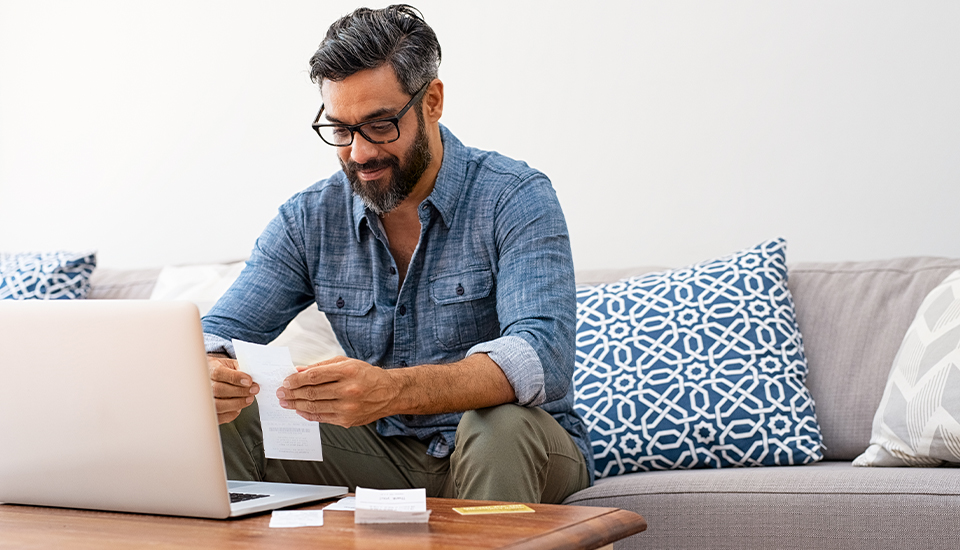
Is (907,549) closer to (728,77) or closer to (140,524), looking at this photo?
(140,524)

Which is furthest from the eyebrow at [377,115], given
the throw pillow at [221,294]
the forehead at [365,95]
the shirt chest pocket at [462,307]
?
the throw pillow at [221,294]

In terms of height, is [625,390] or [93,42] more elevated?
[93,42]

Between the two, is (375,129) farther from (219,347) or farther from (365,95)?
(219,347)

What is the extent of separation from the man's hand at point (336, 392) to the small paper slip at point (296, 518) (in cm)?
15

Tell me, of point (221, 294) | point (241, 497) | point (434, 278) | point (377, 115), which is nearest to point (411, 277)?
point (434, 278)

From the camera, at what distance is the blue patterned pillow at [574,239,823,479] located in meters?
1.72

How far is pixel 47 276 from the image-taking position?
2287mm

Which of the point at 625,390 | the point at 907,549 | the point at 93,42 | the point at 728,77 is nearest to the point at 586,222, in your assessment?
the point at 728,77

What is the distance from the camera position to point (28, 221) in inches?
117

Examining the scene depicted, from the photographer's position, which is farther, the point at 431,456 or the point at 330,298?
the point at 330,298

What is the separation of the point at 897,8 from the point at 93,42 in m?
2.27

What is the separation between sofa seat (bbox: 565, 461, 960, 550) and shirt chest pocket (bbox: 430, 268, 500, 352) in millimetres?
312

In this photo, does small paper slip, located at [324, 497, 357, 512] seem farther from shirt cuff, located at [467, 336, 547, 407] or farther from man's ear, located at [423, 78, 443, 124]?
man's ear, located at [423, 78, 443, 124]

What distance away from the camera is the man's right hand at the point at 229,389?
1.18 meters
